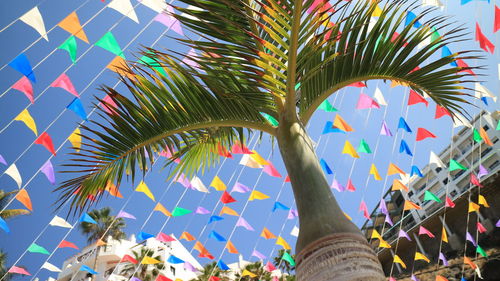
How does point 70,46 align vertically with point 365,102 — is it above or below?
below

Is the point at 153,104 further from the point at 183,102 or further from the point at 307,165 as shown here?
the point at 307,165

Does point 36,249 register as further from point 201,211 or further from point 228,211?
point 228,211

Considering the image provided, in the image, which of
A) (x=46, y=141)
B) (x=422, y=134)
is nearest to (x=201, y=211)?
(x=46, y=141)

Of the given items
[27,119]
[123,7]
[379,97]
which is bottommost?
[27,119]

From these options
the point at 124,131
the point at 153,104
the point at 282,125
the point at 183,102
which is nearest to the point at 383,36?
the point at 282,125

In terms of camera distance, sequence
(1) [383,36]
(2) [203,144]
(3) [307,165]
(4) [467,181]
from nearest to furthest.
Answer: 1. (3) [307,165]
2. (1) [383,36]
3. (2) [203,144]
4. (4) [467,181]

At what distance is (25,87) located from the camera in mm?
6117

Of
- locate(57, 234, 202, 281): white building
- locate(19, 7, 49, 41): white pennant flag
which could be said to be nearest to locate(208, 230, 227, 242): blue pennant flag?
locate(19, 7, 49, 41): white pennant flag

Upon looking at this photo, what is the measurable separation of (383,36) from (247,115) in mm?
1125

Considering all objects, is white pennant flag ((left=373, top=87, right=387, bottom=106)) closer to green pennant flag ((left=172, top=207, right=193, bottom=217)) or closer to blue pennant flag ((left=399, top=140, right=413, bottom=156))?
blue pennant flag ((left=399, top=140, right=413, bottom=156))

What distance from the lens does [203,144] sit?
152 inches

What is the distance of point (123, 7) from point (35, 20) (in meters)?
1.29

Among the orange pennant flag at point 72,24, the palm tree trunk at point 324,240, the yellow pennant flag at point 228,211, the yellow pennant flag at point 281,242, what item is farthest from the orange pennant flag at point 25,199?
the palm tree trunk at point 324,240

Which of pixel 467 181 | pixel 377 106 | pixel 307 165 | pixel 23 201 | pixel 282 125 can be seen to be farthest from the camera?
pixel 467 181
